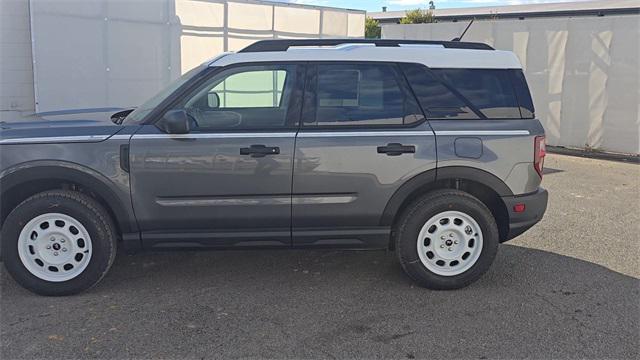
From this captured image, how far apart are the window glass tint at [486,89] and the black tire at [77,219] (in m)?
2.77

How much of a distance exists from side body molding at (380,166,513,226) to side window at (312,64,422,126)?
1.47 feet

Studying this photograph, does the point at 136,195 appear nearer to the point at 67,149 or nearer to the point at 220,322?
the point at 67,149

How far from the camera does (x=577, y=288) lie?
436 cm

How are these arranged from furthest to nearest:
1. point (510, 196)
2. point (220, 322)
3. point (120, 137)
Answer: point (510, 196), point (120, 137), point (220, 322)

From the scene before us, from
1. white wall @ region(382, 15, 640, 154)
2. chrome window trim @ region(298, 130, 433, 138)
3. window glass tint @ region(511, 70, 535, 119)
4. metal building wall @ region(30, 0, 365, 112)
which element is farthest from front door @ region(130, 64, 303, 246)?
white wall @ region(382, 15, 640, 154)

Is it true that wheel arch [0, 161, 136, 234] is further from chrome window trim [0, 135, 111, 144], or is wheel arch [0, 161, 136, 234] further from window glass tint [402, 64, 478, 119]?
window glass tint [402, 64, 478, 119]

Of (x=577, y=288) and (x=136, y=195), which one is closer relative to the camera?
(x=136, y=195)

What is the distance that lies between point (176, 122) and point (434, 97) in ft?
6.39

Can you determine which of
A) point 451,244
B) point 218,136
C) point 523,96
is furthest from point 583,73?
point 218,136

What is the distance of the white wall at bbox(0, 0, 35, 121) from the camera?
27.9 feet

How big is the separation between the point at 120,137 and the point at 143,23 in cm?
647

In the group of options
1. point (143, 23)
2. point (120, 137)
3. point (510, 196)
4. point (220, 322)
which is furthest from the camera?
point (143, 23)

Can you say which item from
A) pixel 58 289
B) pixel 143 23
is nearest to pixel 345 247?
pixel 58 289

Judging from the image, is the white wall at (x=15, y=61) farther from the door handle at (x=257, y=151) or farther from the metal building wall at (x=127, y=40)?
the door handle at (x=257, y=151)
